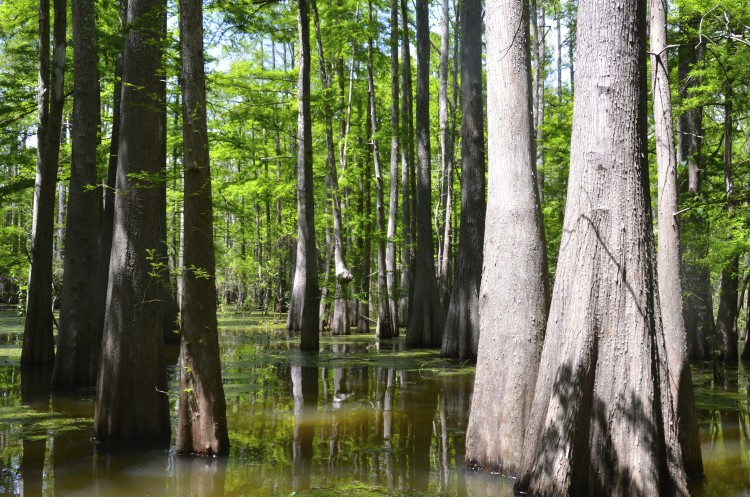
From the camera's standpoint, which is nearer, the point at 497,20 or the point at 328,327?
the point at 497,20

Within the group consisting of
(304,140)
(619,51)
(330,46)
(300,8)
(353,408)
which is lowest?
(353,408)

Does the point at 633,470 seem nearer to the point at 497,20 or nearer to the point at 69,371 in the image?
the point at 497,20

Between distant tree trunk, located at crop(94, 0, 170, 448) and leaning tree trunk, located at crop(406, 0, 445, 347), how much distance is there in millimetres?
9883

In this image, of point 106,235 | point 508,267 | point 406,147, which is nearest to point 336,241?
point 406,147

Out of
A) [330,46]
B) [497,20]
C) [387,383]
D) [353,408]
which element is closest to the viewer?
[497,20]

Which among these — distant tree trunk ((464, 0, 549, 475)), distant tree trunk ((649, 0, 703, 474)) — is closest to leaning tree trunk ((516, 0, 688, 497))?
distant tree trunk ((464, 0, 549, 475))

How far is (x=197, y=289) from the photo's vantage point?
6141 millimetres

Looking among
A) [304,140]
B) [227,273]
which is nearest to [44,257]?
[304,140]

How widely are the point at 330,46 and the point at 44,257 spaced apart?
11.0 m

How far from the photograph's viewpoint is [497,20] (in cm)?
585

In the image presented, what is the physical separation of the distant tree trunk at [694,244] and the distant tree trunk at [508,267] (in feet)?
23.5

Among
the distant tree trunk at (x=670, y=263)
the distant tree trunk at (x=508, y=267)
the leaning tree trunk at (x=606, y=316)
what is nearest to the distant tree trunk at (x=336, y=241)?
the distant tree trunk at (x=670, y=263)

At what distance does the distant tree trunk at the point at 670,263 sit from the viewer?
217 inches

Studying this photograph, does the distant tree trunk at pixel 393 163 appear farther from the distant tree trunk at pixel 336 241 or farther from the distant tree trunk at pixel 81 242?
the distant tree trunk at pixel 81 242
